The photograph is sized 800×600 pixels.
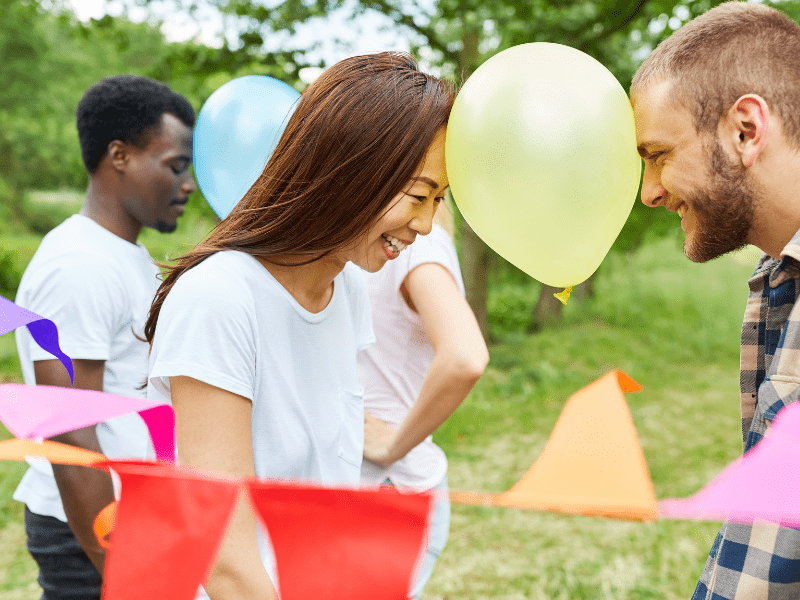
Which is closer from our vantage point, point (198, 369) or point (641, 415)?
point (198, 369)

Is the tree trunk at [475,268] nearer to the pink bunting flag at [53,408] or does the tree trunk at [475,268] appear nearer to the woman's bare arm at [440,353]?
the woman's bare arm at [440,353]

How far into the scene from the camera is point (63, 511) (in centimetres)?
191

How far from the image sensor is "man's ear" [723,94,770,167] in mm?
1222

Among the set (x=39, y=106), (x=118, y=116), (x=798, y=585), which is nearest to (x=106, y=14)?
(x=118, y=116)

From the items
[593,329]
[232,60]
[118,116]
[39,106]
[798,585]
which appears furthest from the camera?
[39,106]

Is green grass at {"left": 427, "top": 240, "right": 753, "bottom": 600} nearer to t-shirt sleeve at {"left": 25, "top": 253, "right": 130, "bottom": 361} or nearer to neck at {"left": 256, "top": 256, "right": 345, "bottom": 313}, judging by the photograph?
t-shirt sleeve at {"left": 25, "top": 253, "right": 130, "bottom": 361}

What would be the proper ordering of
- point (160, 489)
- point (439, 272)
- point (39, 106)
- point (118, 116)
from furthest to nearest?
1. point (39, 106)
2. point (118, 116)
3. point (439, 272)
4. point (160, 489)

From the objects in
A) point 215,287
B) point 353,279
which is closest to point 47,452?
point 215,287

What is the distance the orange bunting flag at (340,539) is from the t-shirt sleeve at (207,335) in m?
0.37

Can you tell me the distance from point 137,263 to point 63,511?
32.0 inches

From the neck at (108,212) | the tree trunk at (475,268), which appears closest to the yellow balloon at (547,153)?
the neck at (108,212)

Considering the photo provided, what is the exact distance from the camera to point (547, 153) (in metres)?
1.13

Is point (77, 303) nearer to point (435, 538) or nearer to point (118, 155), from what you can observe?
point (118, 155)

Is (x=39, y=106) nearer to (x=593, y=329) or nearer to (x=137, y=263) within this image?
(x=593, y=329)
